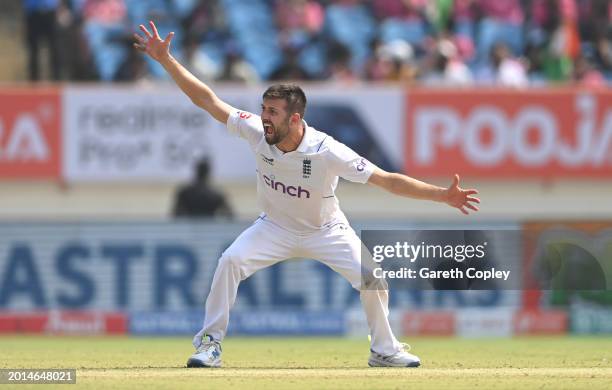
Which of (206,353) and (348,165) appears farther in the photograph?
(206,353)

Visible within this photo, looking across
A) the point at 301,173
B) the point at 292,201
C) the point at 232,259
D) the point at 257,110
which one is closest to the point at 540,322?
the point at 257,110

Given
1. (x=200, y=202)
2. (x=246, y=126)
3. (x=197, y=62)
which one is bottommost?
(x=200, y=202)

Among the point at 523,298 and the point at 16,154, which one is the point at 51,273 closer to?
the point at 16,154

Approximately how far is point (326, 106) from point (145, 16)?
10.2 feet

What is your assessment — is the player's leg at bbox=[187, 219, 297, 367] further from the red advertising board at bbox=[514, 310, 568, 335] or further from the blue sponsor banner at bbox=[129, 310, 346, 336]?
the red advertising board at bbox=[514, 310, 568, 335]

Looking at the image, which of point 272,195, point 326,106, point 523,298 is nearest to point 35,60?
point 326,106

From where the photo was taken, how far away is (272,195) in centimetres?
1008

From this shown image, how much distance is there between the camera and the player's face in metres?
9.74

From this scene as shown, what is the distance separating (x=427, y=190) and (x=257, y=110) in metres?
9.31

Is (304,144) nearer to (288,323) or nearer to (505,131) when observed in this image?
(288,323)

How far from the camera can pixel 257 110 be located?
1877cm

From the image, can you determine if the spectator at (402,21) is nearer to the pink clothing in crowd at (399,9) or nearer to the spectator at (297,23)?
the pink clothing in crowd at (399,9)

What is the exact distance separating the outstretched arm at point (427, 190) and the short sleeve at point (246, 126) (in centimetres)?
91

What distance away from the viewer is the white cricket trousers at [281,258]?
9938 millimetres
